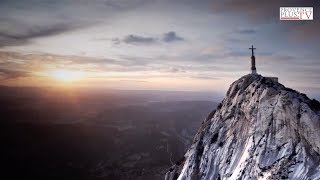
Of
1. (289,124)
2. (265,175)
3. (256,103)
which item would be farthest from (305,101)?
(265,175)

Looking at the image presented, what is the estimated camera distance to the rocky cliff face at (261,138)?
30.9 meters

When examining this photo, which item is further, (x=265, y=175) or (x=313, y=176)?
(x=265, y=175)

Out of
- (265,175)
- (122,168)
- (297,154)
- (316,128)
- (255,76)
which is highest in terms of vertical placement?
(255,76)

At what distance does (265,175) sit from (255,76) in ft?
78.1

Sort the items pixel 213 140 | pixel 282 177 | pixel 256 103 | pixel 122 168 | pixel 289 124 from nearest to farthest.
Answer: pixel 282 177 → pixel 289 124 → pixel 256 103 → pixel 213 140 → pixel 122 168

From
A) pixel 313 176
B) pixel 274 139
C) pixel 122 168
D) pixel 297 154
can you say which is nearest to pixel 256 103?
pixel 274 139

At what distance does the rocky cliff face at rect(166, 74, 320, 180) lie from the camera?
30906 millimetres

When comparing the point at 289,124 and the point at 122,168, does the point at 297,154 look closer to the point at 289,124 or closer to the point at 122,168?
the point at 289,124

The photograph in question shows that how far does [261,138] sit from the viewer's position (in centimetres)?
3625

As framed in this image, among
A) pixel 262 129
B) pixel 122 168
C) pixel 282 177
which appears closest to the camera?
pixel 282 177

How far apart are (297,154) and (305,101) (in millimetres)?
8288

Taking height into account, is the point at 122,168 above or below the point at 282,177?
below

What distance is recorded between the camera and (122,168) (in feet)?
624

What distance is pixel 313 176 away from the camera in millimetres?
27750
